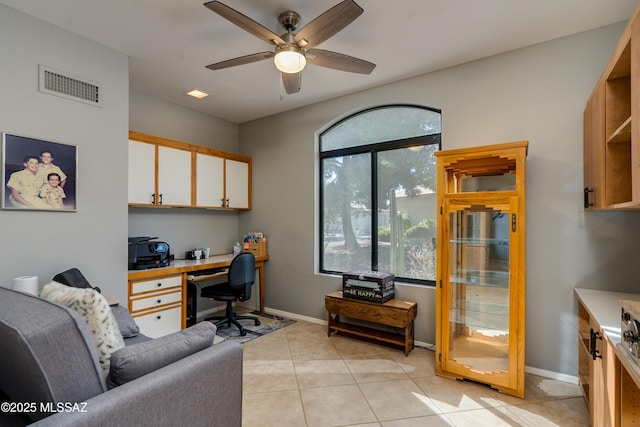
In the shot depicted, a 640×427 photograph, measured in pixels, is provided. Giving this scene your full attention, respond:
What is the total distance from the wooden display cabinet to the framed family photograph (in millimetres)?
3052

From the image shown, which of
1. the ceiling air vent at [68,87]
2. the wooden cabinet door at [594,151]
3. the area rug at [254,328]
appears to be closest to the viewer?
the wooden cabinet door at [594,151]

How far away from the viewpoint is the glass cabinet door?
98.3 inches

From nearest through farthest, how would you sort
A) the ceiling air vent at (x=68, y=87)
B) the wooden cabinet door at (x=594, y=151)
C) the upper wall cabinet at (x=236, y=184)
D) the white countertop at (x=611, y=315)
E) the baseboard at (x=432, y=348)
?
1. the white countertop at (x=611, y=315)
2. the wooden cabinet door at (x=594, y=151)
3. the ceiling air vent at (x=68, y=87)
4. the baseboard at (x=432, y=348)
5. the upper wall cabinet at (x=236, y=184)

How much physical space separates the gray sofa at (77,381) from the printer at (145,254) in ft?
5.71

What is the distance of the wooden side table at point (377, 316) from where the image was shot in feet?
10.1

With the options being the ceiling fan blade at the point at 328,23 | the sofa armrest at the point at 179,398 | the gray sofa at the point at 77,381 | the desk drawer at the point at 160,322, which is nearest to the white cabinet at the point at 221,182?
the desk drawer at the point at 160,322

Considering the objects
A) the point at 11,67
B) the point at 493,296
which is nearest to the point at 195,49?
the point at 11,67

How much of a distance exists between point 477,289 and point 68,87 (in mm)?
3808

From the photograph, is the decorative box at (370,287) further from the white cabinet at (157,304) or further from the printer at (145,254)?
the printer at (145,254)

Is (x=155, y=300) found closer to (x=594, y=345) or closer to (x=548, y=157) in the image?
(x=594, y=345)

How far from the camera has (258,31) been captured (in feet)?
6.60

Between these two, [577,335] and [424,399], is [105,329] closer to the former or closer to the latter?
[424,399]

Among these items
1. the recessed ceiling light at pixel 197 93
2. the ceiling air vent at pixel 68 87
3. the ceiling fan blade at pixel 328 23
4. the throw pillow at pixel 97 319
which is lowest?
the throw pillow at pixel 97 319

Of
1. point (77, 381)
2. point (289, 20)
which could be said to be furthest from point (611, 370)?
point (289, 20)
